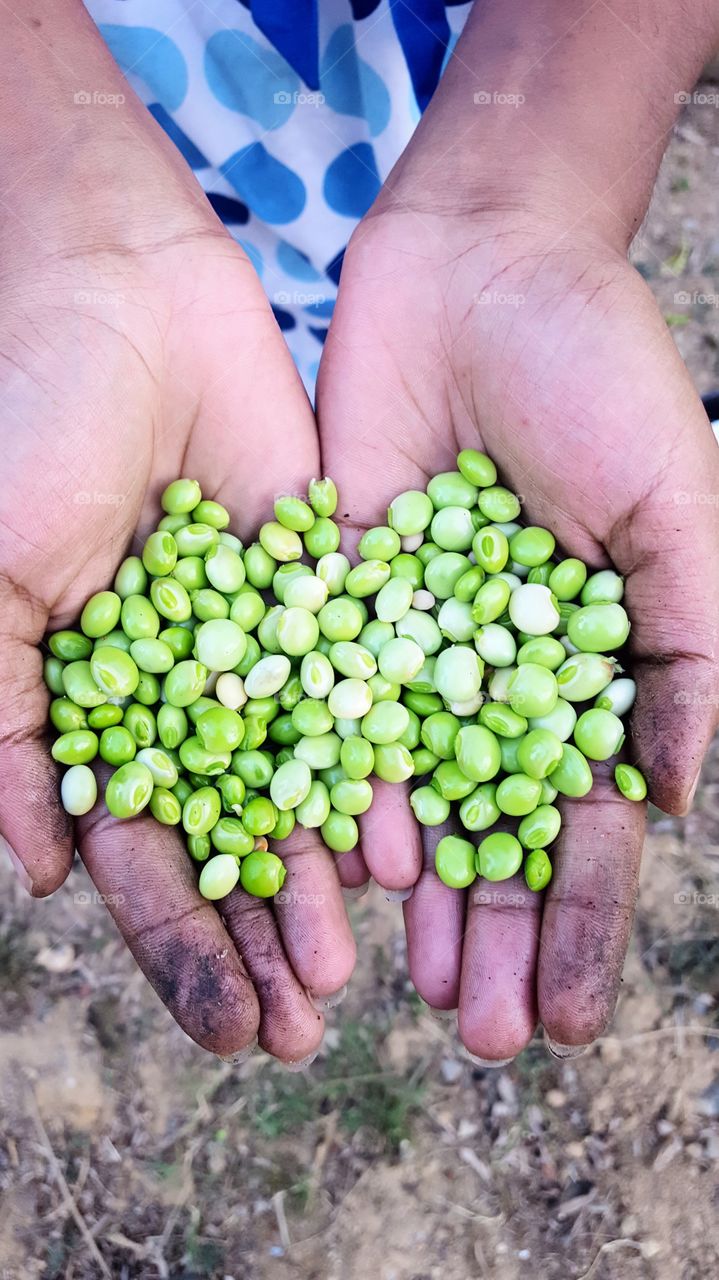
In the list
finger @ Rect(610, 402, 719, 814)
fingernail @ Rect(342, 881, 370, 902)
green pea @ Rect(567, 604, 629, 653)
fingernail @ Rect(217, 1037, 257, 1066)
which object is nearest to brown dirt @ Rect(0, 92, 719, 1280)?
fingernail @ Rect(342, 881, 370, 902)

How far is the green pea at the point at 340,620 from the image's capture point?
2.28 metres

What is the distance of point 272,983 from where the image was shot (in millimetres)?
2109

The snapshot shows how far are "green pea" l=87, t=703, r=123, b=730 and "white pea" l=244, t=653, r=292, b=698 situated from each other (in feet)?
0.92

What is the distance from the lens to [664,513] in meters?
2.14

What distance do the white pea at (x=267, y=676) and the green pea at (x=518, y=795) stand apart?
52 centimetres

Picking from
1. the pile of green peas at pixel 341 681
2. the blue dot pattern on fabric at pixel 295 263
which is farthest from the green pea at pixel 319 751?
the blue dot pattern on fabric at pixel 295 263

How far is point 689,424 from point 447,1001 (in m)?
1.32

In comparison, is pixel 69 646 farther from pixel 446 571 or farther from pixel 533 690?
pixel 533 690

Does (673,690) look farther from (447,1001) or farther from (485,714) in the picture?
(447,1001)

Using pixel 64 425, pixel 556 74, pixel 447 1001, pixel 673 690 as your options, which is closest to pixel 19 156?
pixel 64 425

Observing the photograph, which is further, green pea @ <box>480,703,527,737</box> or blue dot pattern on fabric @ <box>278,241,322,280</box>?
blue dot pattern on fabric @ <box>278,241,322,280</box>

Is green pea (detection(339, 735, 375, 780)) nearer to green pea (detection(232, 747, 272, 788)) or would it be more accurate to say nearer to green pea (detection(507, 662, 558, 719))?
green pea (detection(232, 747, 272, 788))

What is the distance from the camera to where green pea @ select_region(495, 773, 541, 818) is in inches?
83.0

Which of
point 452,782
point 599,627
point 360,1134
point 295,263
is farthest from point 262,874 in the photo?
point 295,263
